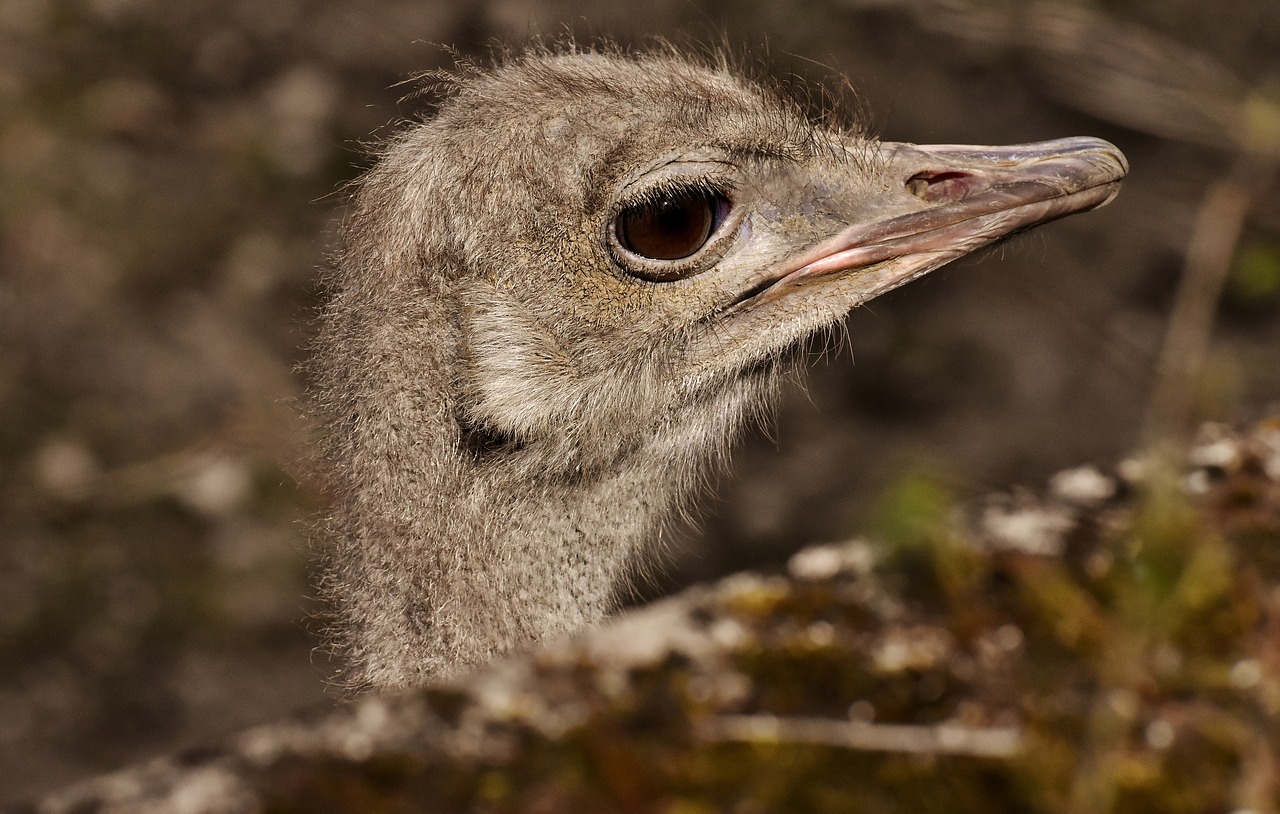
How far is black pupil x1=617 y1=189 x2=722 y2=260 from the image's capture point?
2242 millimetres

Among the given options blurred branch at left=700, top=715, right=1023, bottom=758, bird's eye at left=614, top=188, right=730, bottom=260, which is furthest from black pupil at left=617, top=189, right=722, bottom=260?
blurred branch at left=700, top=715, right=1023, bottom=758

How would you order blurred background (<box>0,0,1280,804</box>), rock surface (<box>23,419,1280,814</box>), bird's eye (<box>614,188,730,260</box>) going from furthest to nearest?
blurred background (<box>0,0,1280,804</box>) < bird's eye (<box>614,188,730,260</box>) < rock surface (<box>23,419,1280,814</box>)

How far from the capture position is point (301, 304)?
415cm

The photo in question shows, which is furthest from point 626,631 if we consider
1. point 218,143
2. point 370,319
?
point 218,143

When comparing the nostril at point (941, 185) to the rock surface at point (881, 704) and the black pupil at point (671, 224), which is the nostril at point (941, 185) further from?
the rock surface at point (881, 704)

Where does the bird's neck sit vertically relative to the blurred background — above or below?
below

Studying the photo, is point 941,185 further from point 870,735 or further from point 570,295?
point 870,735

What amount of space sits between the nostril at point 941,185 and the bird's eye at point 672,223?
35cm

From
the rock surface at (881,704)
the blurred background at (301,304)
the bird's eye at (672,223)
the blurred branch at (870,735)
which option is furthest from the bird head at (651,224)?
the blurred background at (301,304)

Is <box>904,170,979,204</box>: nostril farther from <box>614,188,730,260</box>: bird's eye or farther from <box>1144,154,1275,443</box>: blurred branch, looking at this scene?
<box>1144,154,1275,443</box>: blurred branch

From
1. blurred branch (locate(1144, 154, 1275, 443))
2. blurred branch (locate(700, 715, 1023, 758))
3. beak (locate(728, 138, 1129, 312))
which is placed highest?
blurred branch (locate(1144, 154, 1275, 443))

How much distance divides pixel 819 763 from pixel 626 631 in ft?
1.54

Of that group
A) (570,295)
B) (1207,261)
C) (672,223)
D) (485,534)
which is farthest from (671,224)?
(1207,261)

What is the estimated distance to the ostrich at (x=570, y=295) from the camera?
2266 millimetres
